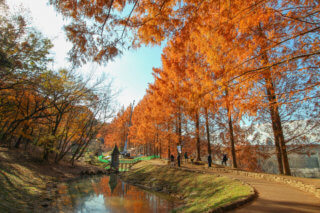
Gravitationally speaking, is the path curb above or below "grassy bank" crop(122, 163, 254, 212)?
above

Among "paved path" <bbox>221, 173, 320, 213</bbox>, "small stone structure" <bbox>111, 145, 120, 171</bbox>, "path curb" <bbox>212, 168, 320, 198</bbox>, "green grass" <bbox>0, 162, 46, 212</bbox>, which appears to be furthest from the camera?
"small stone structure" <bbox>111, 145, 120, 171</bbox>

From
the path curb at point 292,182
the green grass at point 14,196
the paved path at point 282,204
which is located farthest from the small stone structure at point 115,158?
the paved path at point 282,204

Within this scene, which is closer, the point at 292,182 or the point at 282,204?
the point at 282,204

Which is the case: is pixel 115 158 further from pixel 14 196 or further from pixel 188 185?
pixel 14 196

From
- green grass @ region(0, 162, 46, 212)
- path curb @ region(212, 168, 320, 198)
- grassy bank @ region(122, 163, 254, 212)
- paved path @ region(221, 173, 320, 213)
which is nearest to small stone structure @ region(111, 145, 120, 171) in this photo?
grassy bank @ region(122, 163, 254, 212)

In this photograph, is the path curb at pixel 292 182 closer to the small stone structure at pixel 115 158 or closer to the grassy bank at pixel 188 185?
the grassy bank at pixel 188 185

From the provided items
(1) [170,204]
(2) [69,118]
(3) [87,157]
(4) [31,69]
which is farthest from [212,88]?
(3) [87,157]

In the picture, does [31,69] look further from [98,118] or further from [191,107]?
[98,118]

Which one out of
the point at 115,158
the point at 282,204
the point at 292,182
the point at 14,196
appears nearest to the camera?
the point at 282,204

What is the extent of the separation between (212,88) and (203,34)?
159 centimetres

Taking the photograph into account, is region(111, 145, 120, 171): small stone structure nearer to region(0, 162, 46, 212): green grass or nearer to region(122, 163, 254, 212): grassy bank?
region(122, 163, 254, 212): grassy bank

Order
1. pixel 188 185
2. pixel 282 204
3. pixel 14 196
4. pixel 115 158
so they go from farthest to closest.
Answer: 1. pixel 115 158
2. pixel 188 185
3. pixel 14 196
4. pixel 282 204

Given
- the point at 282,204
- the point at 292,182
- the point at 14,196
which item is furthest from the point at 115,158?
the point at 282,204

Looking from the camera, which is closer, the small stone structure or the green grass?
the green grass
